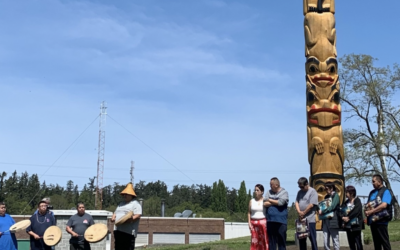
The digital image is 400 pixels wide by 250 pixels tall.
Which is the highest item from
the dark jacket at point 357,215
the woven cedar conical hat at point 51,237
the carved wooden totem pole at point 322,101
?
the carved wooden totem pole at point 322,101

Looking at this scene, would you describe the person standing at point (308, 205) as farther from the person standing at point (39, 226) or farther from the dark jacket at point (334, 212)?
the person standing at point (39, 226)

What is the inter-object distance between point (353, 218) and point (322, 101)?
5.88 m

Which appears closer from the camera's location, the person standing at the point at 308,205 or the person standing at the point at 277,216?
the person standing at the point at 277,216

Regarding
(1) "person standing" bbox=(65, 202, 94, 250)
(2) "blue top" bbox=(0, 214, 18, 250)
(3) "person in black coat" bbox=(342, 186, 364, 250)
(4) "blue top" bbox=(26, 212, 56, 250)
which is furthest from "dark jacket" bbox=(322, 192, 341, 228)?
(2) "blue top" bbox=(0, 214, 18, 250)

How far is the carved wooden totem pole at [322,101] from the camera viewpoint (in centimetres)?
1476

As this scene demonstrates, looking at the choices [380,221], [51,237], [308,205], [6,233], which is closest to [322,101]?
[308,205]

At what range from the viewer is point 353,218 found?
392 inches

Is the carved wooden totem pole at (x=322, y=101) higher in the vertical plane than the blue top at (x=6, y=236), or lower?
higher

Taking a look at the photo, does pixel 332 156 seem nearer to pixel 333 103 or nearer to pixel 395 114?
pixel 333 103

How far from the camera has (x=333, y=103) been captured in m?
15.2

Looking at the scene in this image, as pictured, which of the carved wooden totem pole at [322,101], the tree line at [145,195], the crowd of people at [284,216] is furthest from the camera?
the tree line at [145,195]

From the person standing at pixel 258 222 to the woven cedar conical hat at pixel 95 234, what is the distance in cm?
305

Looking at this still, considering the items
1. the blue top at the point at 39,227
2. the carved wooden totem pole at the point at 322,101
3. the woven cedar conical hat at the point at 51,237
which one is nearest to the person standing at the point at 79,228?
the woven cedar conical hat at the point at 51,237

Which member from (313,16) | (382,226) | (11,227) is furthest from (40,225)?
(313,16)
